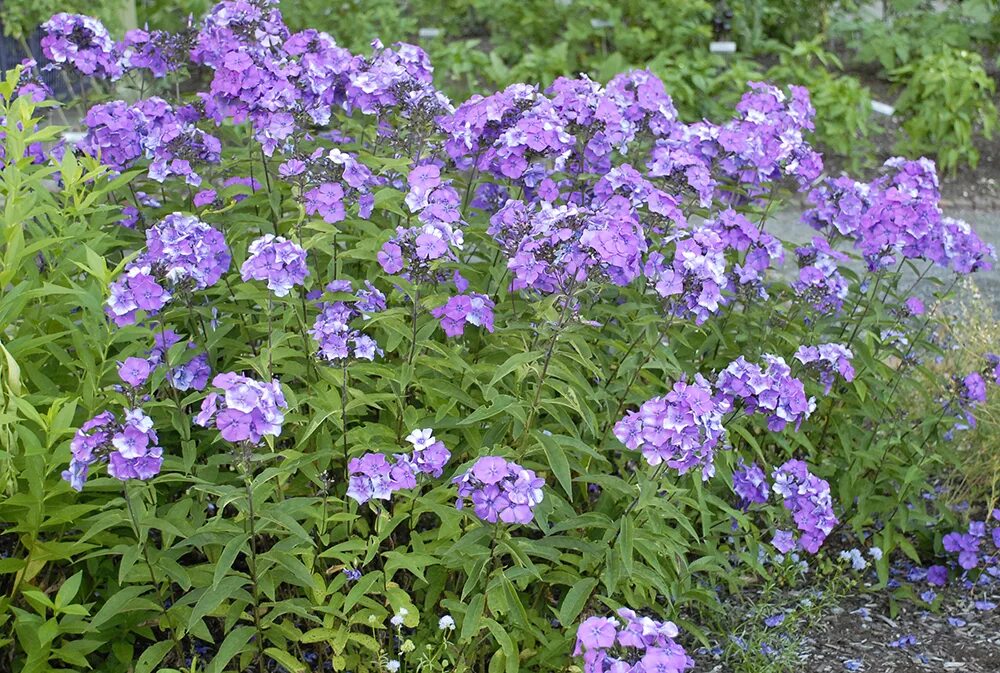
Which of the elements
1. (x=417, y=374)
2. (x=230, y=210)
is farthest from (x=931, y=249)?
(x=230, y=210)

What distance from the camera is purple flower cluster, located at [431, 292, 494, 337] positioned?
2.83 meters

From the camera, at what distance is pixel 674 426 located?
8.06 ft

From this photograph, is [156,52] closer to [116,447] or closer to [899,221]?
[116,447]

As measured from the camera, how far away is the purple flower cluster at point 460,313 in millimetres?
2832

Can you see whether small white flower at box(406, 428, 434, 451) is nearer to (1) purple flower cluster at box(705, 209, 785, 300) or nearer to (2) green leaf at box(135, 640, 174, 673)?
(2) green leaf at box(135, 640, 174, 673)

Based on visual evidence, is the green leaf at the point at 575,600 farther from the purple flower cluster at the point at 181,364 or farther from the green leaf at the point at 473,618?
the purple flower cluster at the point at 181,364

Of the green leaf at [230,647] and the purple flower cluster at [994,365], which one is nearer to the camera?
the green leaf at [230,647]

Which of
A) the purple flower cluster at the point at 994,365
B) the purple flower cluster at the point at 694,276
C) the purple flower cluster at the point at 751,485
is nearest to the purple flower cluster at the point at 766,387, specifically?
the purple flower cluster at the point at 694,276

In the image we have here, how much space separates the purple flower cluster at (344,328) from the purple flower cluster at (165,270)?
287 mm

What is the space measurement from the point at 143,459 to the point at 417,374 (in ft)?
2.56

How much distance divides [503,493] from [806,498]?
1.20m

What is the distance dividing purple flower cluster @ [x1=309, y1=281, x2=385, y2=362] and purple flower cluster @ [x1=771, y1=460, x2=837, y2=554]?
1.15m

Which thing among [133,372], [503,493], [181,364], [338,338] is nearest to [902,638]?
[503,493]

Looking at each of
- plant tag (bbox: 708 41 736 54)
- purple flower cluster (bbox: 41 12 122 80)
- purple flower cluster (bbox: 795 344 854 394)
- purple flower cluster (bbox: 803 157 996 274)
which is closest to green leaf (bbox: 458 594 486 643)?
purple flower cluster (bbox: 795 344 854 394)
